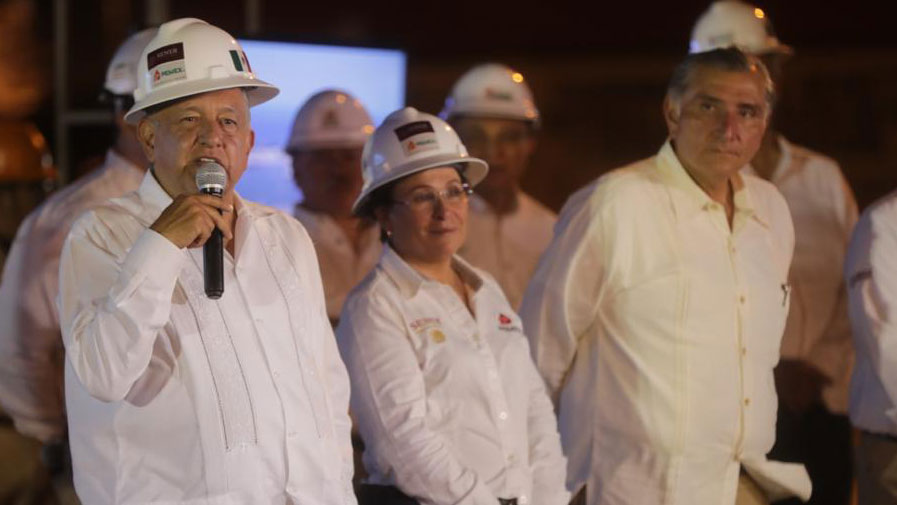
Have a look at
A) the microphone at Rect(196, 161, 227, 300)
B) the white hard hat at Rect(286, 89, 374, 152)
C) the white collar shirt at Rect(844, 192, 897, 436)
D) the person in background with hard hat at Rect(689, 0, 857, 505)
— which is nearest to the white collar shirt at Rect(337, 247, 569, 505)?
the microphone at Rect(196, 161, 227, 300)

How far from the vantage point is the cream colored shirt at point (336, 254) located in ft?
17.9

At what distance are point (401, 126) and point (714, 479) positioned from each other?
1.42 meters

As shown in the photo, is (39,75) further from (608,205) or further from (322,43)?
(608,205)

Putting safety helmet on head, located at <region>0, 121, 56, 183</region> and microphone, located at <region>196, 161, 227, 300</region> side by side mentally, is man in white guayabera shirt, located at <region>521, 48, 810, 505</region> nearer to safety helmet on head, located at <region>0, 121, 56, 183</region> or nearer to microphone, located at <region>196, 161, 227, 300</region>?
microphone, located at <region>196, 161, 227, 300</region>

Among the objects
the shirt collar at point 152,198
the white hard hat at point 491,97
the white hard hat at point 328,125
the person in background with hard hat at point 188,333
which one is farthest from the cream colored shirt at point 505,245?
the shirt collar at point 152,198

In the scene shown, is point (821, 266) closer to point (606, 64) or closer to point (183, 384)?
point (183, 384)

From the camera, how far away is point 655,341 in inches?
167

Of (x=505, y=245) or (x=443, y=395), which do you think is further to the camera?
(x=505, y=245)

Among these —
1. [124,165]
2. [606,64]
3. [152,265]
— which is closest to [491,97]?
[124,165]

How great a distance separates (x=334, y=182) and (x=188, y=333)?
8.84 ft

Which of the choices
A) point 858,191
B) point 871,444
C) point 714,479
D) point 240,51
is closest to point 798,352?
point 871,444

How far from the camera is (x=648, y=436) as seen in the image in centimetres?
427

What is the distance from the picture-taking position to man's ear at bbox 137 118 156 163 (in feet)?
10.3

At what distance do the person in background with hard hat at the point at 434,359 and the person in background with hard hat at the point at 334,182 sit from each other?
1250mm
